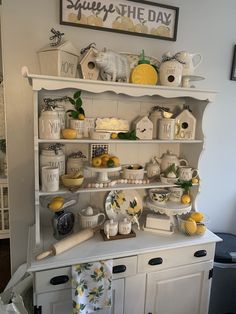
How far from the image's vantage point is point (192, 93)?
1.39m

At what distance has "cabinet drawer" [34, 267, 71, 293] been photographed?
1.14m

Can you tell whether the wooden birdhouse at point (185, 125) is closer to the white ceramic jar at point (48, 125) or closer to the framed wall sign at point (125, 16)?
the framed wall sign at point (125, 16)

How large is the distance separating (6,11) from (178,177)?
4.43ft

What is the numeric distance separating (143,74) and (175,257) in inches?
41.2

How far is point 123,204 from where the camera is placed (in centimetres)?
161

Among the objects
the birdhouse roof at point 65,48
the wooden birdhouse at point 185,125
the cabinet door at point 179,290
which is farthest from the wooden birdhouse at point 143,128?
the cabinet door at point 179,290

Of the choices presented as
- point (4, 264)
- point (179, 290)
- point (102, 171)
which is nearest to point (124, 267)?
point (179, 290)

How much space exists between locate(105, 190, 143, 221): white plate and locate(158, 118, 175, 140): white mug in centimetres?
43

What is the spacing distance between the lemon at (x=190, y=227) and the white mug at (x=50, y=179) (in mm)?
805

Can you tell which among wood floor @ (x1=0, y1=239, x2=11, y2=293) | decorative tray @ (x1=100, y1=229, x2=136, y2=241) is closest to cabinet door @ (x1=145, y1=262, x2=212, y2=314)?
decorative tray @ (x1=100, y1=229, x2=136, y2=241)

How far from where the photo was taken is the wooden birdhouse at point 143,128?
145 centimetres

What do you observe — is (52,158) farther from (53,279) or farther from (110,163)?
(53,279)

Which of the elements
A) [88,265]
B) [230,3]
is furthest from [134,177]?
[230,3]

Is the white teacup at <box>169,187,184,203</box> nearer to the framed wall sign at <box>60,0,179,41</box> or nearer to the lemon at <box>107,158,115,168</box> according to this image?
the lemon at <box>107,158,115,168</box>
